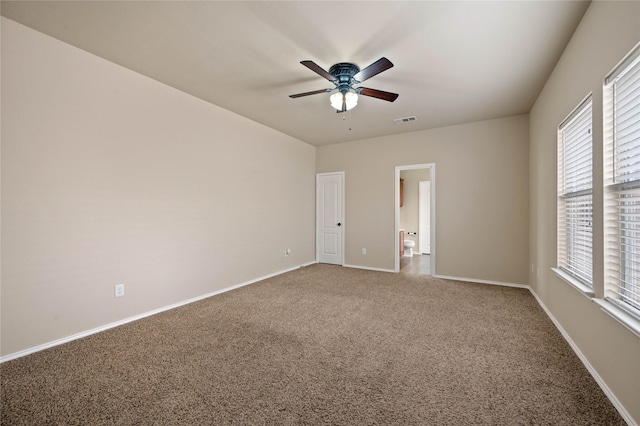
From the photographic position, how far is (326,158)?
20.5ft

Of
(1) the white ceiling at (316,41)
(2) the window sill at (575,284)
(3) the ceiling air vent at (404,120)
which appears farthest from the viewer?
(3) the ceiling air vent at (404,120)

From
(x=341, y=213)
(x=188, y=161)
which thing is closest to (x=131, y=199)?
(x=188, y=161)

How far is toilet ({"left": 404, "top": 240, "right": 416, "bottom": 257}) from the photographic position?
23.9 ft

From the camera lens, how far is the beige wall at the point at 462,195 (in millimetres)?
4402

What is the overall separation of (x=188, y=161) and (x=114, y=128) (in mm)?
895

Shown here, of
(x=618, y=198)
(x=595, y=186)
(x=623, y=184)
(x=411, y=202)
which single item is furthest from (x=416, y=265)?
(x=623, y=184)

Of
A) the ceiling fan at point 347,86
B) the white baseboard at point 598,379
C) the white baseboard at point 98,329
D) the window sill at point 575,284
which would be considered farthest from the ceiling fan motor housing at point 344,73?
the white baseboard at point 98,329

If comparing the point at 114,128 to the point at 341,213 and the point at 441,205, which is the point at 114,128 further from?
the point at 441,205

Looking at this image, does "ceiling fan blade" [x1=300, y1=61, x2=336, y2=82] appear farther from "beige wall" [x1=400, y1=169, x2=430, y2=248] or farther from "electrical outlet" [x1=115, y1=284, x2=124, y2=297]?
"beige wall" [x1=400, y1=169, x2=430, y2=248]

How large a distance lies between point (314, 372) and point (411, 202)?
6.53 meters

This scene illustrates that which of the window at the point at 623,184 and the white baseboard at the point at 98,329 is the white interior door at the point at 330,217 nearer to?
the white baseboard at the point at 98,329

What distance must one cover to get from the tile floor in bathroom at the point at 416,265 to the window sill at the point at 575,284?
8.61 ft

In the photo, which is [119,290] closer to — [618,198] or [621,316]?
[621,316]

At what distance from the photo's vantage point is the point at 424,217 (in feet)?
25.2
